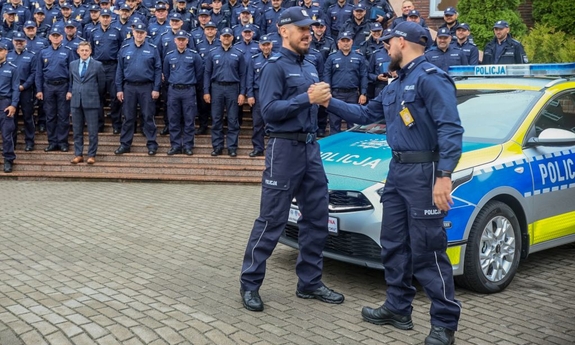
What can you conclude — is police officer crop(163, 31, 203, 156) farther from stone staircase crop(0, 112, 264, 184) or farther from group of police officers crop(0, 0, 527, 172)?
stone staircase crop(0, 112, 264, 184)

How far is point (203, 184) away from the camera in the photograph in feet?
37.5

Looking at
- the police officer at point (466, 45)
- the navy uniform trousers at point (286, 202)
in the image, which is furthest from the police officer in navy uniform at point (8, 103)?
the navy uniform trousers at point (286, 202)

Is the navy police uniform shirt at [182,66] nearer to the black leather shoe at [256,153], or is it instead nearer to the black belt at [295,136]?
the black leather shoe at [256,153]

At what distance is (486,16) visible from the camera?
15.0m

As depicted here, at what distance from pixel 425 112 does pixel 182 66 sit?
820 centimetres

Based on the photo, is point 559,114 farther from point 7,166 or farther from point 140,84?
point 7,166

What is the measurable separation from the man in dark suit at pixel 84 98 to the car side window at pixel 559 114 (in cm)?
795

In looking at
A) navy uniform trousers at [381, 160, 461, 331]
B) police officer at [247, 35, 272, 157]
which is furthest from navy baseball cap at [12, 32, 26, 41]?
navy uniform trousers at [381, 160, 461, 331]

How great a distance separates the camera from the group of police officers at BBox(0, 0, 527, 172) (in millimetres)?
12133

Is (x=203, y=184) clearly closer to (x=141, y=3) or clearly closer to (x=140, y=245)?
(x=140, y=245)

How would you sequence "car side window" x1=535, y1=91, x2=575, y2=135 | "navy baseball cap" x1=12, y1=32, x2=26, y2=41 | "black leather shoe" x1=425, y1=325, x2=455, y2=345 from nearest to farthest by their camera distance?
1. "black leather shoe" x1=425, y1=325, x2=455, y2=345
2. "car side window" x1=535, y1=91, x2=575, y2=135
3. "navy baseball cap" x1=12, y1=32, x2=26, y2=41

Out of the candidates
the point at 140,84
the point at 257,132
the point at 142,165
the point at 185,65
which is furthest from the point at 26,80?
the point at 257,132

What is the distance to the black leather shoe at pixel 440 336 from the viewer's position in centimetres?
446

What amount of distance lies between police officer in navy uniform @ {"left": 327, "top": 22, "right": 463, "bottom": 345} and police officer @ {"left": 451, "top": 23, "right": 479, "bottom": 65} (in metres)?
7.98
